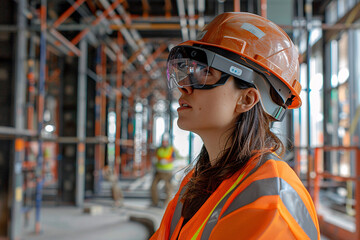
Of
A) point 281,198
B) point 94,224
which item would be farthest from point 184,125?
point 94,224

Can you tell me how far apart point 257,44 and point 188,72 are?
0.28m

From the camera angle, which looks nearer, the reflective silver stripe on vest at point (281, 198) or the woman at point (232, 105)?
the reflective silver stripe on vest at point (281, 198)

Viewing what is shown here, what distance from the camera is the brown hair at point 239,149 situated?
1.26m

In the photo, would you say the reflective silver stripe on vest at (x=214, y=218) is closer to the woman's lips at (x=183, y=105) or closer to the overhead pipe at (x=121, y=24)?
the woman's lips at (x=183, y=105)

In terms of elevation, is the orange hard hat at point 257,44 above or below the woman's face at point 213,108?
above

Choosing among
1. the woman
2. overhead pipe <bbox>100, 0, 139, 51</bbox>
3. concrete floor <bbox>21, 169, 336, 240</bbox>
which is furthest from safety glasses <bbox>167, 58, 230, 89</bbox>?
overhead pipe <bbox>100, 0, 139, 51</bbox>

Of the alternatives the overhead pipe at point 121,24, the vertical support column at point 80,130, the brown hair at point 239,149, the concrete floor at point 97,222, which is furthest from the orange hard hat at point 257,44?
the vertical support column at point 80,130

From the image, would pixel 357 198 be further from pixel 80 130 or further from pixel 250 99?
pixel 80 130

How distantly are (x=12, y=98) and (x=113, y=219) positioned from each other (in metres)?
3.93

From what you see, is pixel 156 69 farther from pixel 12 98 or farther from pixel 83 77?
pixel 12 98

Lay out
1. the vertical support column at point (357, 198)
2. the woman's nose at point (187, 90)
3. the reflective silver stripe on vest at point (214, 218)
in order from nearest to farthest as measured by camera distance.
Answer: the reflective silver stripe on vest at point (214, 218)
the woman's nose at point (187, 90)
the vertical support column at point (357, 198)

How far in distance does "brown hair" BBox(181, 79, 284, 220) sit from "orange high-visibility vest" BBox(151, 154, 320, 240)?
9 centimetres

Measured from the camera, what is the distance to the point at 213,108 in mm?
1296

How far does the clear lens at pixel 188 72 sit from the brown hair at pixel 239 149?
0.12 metres
